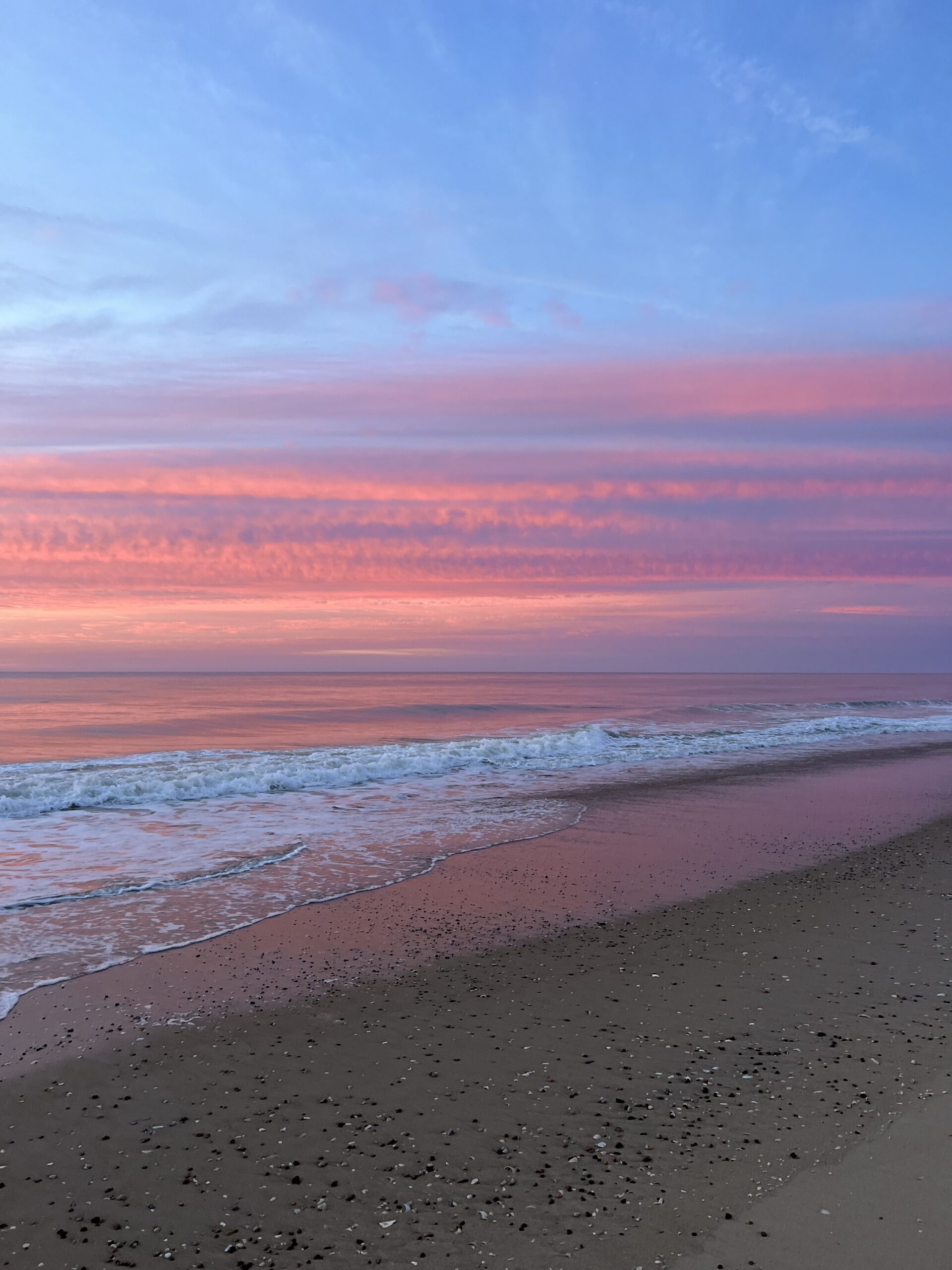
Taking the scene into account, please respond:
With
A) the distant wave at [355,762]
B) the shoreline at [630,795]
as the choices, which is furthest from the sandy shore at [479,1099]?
the distant wave at [355,762]

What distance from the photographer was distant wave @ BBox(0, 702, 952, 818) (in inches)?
714

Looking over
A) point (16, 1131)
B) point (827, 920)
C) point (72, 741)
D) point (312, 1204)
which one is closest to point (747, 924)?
point (827, 920)

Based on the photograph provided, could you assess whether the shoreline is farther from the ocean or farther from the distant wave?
the distant wave

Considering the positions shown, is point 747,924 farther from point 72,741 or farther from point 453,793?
Result: point 72,741

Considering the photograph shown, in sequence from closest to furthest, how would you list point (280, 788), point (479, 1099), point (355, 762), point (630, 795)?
point (479, 1099), point (630, 795), point (280, 788), point (355, 762)

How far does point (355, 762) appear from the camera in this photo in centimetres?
2311

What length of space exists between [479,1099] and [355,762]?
719 inches

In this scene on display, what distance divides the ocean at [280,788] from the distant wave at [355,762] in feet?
0.31

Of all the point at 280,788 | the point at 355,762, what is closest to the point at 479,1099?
the point at 280,788

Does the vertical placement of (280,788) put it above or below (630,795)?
below

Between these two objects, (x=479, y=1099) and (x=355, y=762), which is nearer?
(x=479, y=1099)

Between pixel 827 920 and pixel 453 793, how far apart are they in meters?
11.3

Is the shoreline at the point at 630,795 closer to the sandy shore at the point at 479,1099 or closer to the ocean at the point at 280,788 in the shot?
the ocean at the point at 280,788

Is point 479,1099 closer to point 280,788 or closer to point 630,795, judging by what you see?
point 630,795
